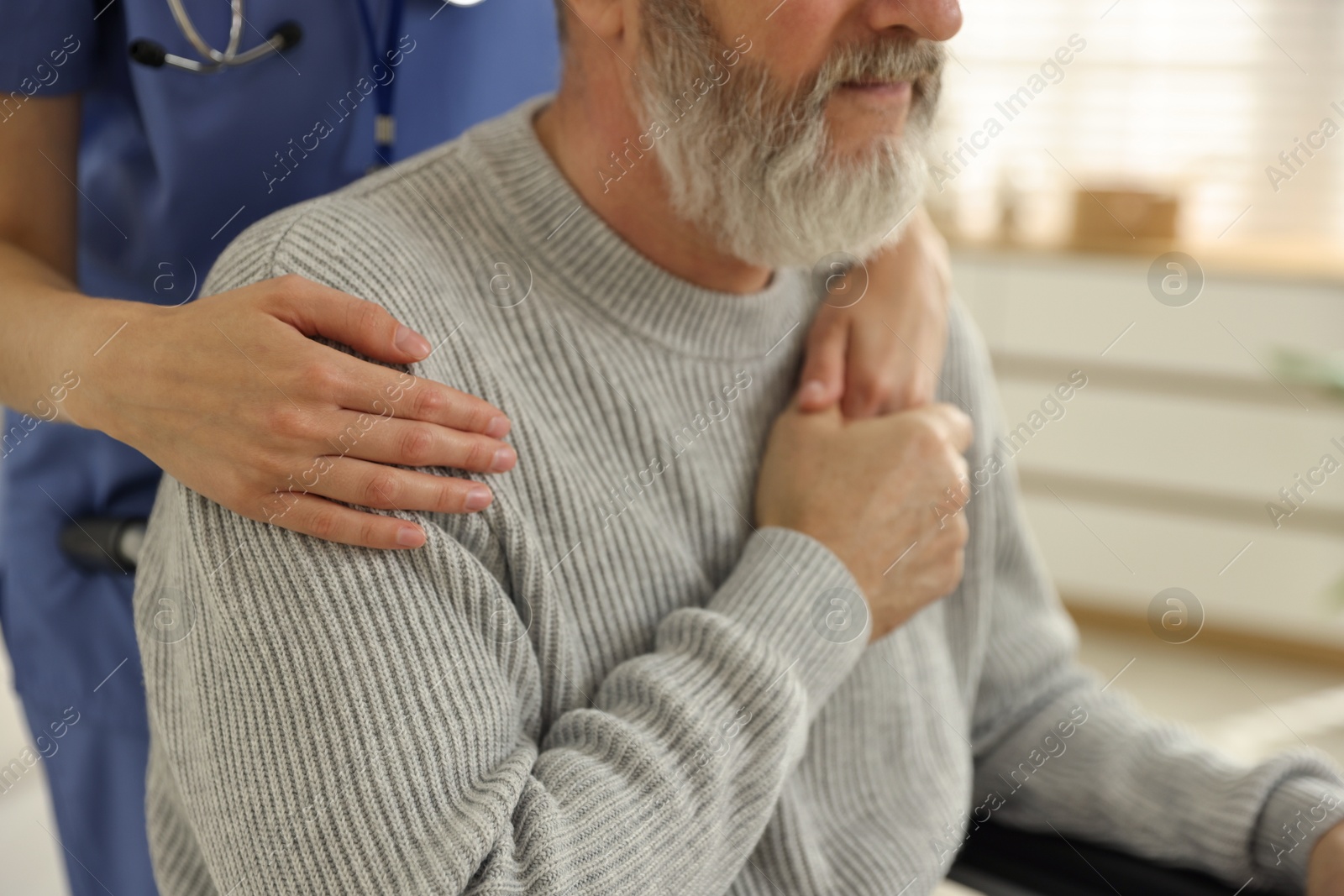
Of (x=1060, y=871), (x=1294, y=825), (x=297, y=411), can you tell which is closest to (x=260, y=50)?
(x=297, y=411)

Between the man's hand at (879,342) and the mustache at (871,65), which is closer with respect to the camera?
the mustache at (871,65)

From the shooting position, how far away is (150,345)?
0.69 meters

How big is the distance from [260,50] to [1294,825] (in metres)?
1.07

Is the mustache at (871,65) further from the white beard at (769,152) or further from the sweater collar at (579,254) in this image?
the sweater collar at (579,254)

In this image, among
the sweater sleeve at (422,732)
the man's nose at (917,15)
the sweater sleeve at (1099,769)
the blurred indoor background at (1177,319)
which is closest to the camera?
the sweater sleeve at (422,732)

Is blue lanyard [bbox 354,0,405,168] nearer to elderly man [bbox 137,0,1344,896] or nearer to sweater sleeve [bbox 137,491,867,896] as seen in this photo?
elderly man [bbox 137,0,1344,896]

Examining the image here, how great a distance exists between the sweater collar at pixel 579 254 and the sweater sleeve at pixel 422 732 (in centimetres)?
24

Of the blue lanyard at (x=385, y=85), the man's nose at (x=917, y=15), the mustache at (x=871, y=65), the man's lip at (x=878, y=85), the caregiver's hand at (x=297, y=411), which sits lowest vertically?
the caregiver's hand at (x=297, y=411)

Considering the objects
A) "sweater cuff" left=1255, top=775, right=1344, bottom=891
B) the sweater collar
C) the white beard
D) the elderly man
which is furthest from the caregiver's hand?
"sweater cuff" left=1255, top=775, right=1344, bottom=891

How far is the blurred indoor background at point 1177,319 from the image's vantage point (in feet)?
9.19

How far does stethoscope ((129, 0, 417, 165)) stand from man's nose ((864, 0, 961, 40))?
394mm

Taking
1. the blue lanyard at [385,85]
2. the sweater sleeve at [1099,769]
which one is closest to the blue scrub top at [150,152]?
the blue lanyard at [385,85]

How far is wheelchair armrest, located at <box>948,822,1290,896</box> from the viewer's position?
0.89 metres

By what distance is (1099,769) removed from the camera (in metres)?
1.02
